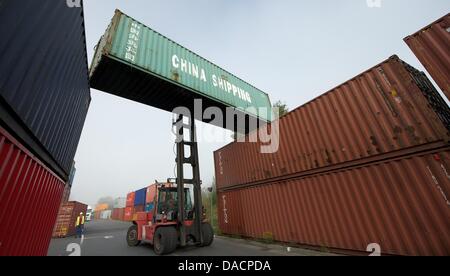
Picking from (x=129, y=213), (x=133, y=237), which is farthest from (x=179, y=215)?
(x=129, y=213)

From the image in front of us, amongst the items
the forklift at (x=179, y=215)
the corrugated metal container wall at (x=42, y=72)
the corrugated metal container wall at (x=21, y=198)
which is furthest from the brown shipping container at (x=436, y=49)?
the forklift at (x=179, y=215)

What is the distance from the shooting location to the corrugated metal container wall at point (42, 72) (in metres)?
2.06

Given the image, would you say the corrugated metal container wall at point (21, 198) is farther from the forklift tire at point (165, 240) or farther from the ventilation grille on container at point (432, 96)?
the ventilation grille on container at point (432, 96)

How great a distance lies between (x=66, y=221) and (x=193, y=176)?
12806 mm

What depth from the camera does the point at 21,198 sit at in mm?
2703

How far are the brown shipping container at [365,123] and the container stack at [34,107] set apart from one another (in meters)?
6.66

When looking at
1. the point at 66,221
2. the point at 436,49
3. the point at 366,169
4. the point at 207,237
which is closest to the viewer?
the point at 436,49

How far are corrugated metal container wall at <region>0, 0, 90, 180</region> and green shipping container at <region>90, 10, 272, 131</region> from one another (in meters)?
1.72

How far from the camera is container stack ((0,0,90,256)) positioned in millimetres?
2125

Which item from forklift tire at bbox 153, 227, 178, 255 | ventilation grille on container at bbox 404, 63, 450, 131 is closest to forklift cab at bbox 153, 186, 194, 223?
forklift tire at bbox 153, 227, 178, 255

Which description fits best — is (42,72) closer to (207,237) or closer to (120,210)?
(207,237)

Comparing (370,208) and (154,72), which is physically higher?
(154,72)
